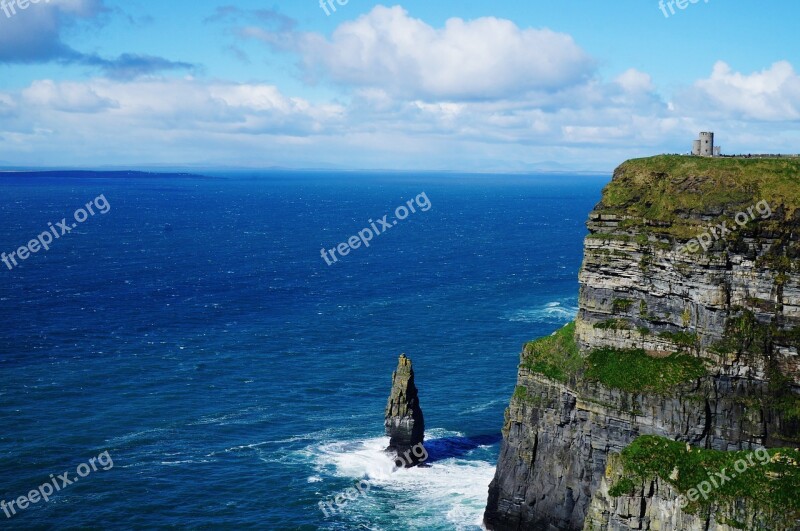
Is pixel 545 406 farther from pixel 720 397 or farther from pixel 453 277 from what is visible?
pixel 453 277

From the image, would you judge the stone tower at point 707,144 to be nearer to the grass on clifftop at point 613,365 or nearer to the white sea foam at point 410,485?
the grass on clifftop at point 613,365

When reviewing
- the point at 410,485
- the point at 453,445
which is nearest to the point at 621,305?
the point at 410,485

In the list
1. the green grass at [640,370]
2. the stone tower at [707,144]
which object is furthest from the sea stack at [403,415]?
the stone tower at [707,144]

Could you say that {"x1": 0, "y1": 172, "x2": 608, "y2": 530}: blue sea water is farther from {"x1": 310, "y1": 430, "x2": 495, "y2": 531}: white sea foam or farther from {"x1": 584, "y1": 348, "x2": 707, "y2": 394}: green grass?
{"x1": 584, "y1": 348, "x2": 707, "y2": 394}: green grass

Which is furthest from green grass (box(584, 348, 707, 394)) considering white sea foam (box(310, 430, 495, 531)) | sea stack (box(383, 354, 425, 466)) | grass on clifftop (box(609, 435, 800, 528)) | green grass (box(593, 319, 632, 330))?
sea stack (box(383, 354, 425, 466))

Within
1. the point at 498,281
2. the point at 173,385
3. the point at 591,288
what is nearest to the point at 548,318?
the point at 498,281

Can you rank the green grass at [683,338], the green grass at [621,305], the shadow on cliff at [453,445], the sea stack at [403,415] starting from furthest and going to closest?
the shadow on cliff at [453,445], the sea stack at [403,415], the green grass at [621,305], the green grass at [683,338]
